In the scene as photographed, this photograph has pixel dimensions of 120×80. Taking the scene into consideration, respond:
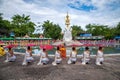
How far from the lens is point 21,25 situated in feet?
163

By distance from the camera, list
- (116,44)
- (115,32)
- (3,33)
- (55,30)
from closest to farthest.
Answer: (116,44)
(3,33)
(115,32)
(55,30)

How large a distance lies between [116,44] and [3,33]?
33.8 meters

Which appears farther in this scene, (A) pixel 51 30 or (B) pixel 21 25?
(A) pixel 51 30

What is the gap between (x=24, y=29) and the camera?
49.8 meters

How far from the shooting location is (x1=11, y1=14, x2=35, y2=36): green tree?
1946 inches

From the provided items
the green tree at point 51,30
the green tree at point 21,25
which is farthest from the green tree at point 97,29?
the green tree at point 21,25

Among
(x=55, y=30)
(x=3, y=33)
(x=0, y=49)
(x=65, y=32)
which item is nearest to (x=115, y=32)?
(x=55, y=30)

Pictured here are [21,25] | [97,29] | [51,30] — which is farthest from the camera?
[97,29]

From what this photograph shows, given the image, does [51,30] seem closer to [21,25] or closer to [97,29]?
[21,25]

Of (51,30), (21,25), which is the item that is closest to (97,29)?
(51,30)

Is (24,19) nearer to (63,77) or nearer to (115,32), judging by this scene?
(115,32)

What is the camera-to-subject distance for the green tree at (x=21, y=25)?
162 ft

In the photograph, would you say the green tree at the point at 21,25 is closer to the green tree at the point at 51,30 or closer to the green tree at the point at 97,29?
the green tree at the point at 51,30

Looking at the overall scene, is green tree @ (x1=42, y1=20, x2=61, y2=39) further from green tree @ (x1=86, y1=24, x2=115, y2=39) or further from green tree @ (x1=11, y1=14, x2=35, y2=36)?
green tree @ (x1=86, y1=24, x2=115, y2=39)
